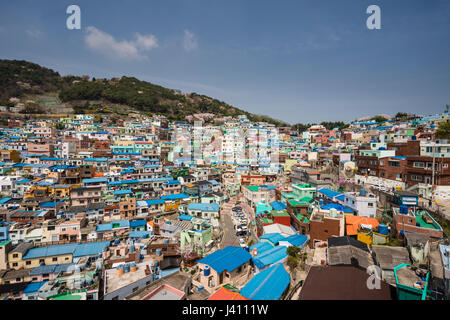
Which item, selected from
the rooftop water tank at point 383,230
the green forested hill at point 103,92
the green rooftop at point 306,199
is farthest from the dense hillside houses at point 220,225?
the green forested hill at point 103,92

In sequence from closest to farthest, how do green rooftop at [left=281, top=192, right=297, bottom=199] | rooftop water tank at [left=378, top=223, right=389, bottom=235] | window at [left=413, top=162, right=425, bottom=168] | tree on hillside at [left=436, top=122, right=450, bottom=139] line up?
rooftop water tank at [left=378, top=223, right=389, bottom=235]
window at [left=413, top=162, right=425, bottom=168]
green rooftop at [left=281, top=192, right=297, bottom=199]
tree on hillside at [left=436, top=122, right=450, bottom=139]

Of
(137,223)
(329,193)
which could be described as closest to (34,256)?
(137,223)

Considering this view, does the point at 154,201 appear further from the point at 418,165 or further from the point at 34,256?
the point at 418,165

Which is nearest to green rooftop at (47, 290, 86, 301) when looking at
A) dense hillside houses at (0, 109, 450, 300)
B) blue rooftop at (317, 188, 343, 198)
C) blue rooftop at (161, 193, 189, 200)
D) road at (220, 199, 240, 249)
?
dense hillside houses at (0, 109, 450, 300)

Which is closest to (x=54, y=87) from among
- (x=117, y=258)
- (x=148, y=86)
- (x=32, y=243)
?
(x=148, y=86)

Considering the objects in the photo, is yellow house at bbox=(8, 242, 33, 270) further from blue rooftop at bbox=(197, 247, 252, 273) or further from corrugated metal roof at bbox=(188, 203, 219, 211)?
corrugated metal roof at bbox=(188, 203, 219, 211)

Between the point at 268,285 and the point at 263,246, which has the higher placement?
the point at 268,285

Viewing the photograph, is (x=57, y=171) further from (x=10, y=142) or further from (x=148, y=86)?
(x=148, y=86)

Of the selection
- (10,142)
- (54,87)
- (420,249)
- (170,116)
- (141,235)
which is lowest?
(141,235)

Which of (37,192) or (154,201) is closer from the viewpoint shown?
(37,192)
